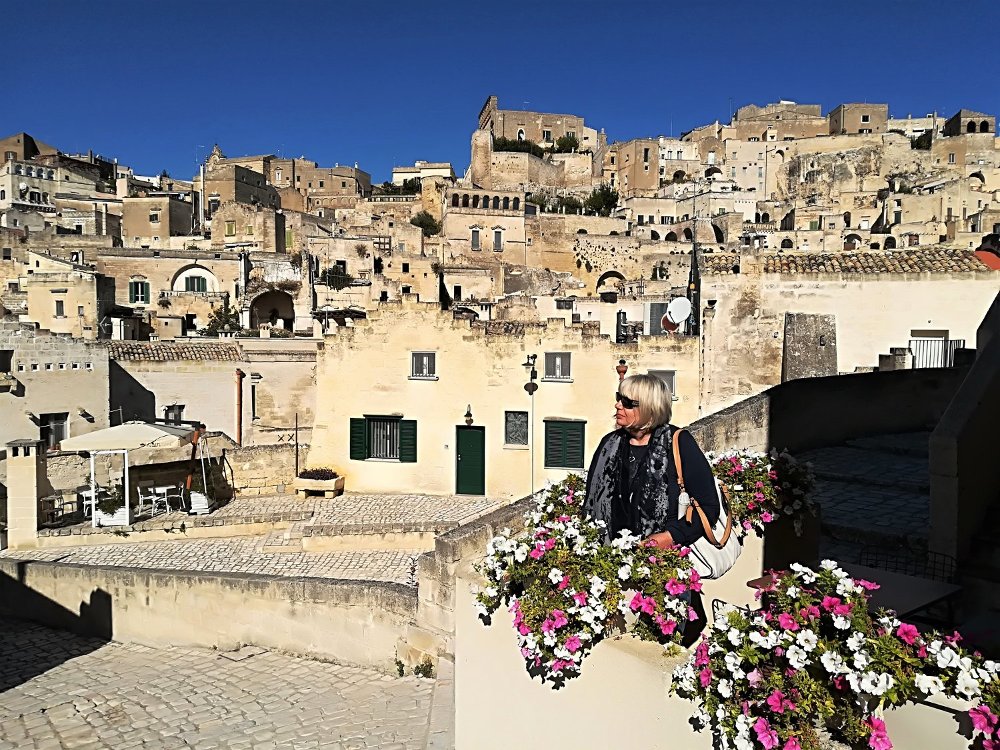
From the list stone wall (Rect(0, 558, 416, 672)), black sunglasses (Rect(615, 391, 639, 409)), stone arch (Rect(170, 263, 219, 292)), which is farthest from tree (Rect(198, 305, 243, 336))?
black sunglasses (Rect(615, 391, 639, 409))

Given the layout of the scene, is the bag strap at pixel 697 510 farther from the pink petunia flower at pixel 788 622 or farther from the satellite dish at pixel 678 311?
the satellite dish at pixel 678 311

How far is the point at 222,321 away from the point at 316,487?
82.8 feet

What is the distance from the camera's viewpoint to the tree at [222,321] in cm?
3597

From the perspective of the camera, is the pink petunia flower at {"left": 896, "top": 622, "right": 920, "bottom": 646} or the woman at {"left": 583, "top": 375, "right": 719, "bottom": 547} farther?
the woman at {"left": 583, "top": 375, "right": 719, "bottom": 547}

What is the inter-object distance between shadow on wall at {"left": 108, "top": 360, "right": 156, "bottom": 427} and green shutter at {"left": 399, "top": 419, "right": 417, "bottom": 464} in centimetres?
965

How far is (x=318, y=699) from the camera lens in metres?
7.44

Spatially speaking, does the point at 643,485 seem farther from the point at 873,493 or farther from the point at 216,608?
the point at 216,608

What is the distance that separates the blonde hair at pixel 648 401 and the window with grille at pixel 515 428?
1315cm

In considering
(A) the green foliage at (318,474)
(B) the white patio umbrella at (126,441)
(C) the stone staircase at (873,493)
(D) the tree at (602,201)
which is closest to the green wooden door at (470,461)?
(A) the green foliage at (318,474)

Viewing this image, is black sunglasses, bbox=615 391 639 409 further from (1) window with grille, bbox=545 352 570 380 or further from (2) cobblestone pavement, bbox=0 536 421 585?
(1) window with grille, bbox=545 352 570 380

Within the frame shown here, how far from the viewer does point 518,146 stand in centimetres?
8506

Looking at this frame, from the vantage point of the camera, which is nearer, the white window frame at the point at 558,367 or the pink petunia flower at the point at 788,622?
the pink petunia flower at the point at 788,622

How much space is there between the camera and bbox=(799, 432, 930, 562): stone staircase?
19.3 feet

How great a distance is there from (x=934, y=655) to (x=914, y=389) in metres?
9.58
